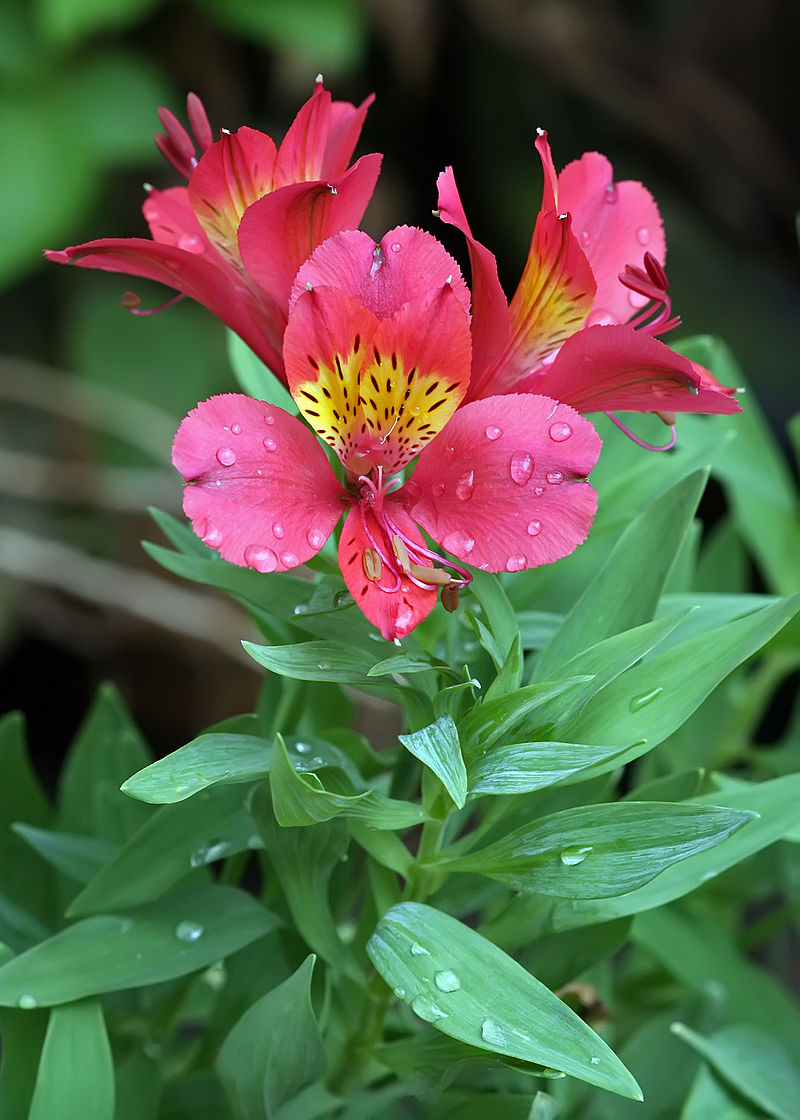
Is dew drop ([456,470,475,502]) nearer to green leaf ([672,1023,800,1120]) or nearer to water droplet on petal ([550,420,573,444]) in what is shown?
water droplet on petal ([550,420,573,444])

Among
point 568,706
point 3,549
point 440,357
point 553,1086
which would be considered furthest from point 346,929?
point 3,549

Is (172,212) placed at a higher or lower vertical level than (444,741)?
higher

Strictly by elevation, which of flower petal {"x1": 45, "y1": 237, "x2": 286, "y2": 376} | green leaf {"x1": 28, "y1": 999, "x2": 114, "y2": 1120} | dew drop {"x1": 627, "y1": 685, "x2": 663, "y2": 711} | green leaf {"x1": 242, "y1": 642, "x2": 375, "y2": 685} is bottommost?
green leaf {"x1": 28, "y1": 999, "x2": 114, "y2": 1120}

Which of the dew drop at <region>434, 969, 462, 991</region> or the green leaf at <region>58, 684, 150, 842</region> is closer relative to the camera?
the dew drop at <region>434, 969, 462, 991</region>

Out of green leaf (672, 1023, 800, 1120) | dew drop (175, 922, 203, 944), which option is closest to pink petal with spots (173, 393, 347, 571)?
dew drop (175, 922, 203, 944)

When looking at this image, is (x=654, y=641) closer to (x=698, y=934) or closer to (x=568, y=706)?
(x=568, y=706)

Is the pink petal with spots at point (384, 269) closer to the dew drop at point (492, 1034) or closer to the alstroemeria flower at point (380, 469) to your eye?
the alstroemeria flower at point (380, 469)

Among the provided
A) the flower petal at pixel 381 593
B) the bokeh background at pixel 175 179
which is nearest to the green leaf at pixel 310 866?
the flower petal at pixel 381 593
